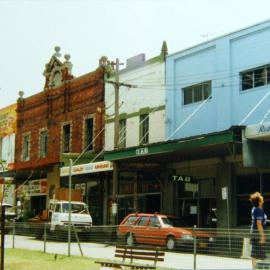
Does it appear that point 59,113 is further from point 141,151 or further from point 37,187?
point 141,151

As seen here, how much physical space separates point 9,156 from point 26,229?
2015 centimetres

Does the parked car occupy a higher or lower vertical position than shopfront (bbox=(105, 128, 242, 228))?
lower

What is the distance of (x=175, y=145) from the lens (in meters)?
24.7

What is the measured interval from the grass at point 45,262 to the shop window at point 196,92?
1214 centimetres

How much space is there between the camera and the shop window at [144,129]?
106 ft

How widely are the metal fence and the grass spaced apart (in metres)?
0.85

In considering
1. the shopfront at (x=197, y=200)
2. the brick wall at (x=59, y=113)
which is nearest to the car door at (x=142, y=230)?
the shopfront at (x=197, y=200)

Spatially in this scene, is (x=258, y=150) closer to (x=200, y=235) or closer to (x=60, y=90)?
(x=200, y=235)

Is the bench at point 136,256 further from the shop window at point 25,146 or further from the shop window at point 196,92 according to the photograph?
the shop window at point 25,146

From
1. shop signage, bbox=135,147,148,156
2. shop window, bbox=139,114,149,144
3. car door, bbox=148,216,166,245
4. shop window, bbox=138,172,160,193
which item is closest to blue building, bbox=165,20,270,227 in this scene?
shop signage, bbox=135,147,148,156

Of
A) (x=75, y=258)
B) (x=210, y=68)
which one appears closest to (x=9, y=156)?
(x=210, y=68)

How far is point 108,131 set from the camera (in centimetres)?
3544

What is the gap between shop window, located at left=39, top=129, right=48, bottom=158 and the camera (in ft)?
138

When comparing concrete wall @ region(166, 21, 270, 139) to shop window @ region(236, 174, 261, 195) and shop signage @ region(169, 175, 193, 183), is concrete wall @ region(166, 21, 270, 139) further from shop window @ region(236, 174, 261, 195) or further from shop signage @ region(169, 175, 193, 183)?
shop window @ region(236, 174, 261, 195)
